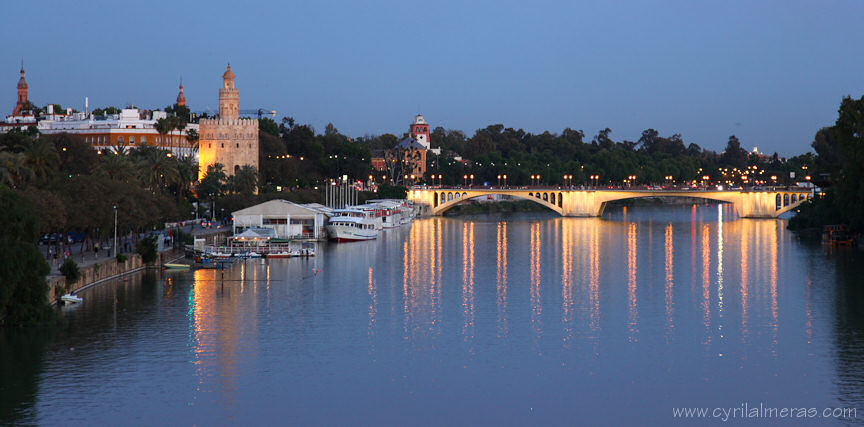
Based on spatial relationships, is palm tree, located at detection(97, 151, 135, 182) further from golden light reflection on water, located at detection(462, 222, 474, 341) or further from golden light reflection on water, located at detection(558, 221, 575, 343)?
golden light reflection on water, located at detection(558, 221, 575, 343)

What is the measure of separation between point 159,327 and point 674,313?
2076 cm

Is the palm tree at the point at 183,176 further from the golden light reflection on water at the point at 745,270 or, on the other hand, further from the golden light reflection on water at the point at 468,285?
the golden light reflection on water at the point at 745,270

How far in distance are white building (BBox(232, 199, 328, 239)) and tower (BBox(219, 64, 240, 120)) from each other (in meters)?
34.9

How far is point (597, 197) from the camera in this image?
125500 mm

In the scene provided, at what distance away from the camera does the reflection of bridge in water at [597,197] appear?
115938mm

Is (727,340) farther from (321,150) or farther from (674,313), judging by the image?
(321,150)

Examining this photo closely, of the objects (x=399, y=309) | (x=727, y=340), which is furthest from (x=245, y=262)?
(x=727, y=340)

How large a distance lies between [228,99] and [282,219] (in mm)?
37859

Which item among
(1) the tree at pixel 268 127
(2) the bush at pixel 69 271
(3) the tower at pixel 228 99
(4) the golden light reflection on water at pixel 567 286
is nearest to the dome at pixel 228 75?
(3) the tower at pixel 228 99

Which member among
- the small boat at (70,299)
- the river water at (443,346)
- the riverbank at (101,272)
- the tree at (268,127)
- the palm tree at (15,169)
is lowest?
the river water at (443,346)

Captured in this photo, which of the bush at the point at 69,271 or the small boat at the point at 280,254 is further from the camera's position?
the small boat at the point at 280,254

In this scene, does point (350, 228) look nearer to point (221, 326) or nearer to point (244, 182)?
point (244, 182)

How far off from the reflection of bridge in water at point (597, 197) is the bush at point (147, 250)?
227 ft

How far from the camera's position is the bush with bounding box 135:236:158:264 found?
187ft
